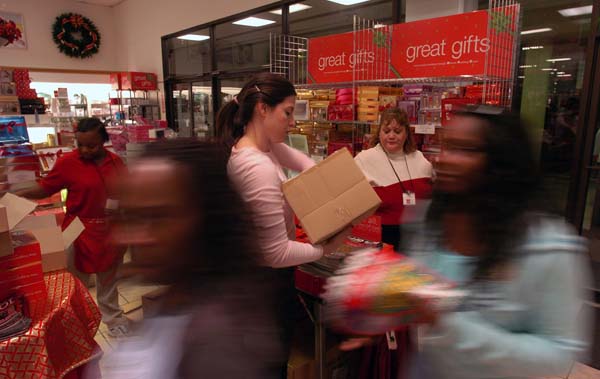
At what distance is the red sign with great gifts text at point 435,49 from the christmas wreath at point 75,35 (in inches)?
283

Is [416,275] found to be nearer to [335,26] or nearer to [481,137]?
[481,137]

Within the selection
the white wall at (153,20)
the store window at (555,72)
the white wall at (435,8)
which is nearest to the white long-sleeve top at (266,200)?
the store window at (555,72)

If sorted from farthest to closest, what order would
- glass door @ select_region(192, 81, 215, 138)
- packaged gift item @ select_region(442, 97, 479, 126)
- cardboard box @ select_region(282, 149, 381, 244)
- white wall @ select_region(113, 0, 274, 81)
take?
glass door @ select_region(192, 81, 215, 138), white wall @ select_region(113, 0, 274, 81), packaged gift item @ select_region(442, 97, 479, 126), cardboard box @ select_region(282, 149, 381, 244)

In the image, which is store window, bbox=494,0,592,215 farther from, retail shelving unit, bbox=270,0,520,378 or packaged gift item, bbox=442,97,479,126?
packaged gift item, bbox=442,97,479,126

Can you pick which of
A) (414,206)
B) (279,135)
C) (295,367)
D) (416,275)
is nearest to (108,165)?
(279,135)

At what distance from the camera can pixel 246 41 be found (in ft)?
19.4

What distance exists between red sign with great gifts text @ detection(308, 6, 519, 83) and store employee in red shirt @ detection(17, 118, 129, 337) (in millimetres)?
1917

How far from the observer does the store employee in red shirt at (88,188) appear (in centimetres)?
259

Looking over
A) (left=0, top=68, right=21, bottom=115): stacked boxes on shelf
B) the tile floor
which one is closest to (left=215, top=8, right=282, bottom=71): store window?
(left=0, top=68, right=21, bottom=115): stacked boxes on shelf

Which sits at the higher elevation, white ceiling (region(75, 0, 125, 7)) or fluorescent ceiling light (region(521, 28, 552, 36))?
white ceiling (region(75, 0, 125, 7))

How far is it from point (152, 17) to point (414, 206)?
7.23 meters

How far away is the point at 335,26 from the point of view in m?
4.68

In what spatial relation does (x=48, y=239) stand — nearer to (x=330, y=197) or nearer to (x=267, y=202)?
(x=267, y=202)

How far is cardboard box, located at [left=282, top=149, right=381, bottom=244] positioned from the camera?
1574 mm
